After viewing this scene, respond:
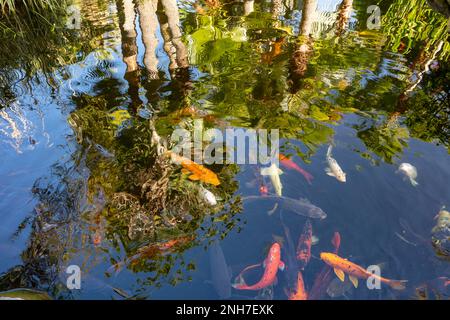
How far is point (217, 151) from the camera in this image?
455cm

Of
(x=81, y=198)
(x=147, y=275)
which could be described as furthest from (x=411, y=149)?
(x=81, y=198)

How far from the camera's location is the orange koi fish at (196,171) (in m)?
4.06

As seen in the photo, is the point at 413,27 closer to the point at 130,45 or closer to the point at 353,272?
the point at 130,45

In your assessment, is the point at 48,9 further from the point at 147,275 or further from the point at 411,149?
the point at 411,149

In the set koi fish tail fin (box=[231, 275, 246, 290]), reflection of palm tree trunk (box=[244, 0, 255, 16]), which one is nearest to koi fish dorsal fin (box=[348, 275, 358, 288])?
koi fish tail fin (box=[231, 275, 246, 290])

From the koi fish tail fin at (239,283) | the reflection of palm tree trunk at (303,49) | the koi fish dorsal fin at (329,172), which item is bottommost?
the koi fish tail fin at (239,283)

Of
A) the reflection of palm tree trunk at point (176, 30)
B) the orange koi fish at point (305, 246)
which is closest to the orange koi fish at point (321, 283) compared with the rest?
the orange koi fish at point (305, 246)

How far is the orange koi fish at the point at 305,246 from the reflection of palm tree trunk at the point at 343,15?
4.93m

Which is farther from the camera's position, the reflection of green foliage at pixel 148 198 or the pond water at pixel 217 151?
the reflection of green foliage at pixel 148 198

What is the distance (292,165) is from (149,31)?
4.64 meters

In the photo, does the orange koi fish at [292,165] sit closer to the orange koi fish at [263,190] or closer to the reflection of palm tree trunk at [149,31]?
the orange koi fish at [263,190]

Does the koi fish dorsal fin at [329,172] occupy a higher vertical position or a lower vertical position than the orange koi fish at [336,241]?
higher

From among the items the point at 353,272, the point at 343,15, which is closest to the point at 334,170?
the point at 353,272

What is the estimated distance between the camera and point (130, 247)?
346cm
